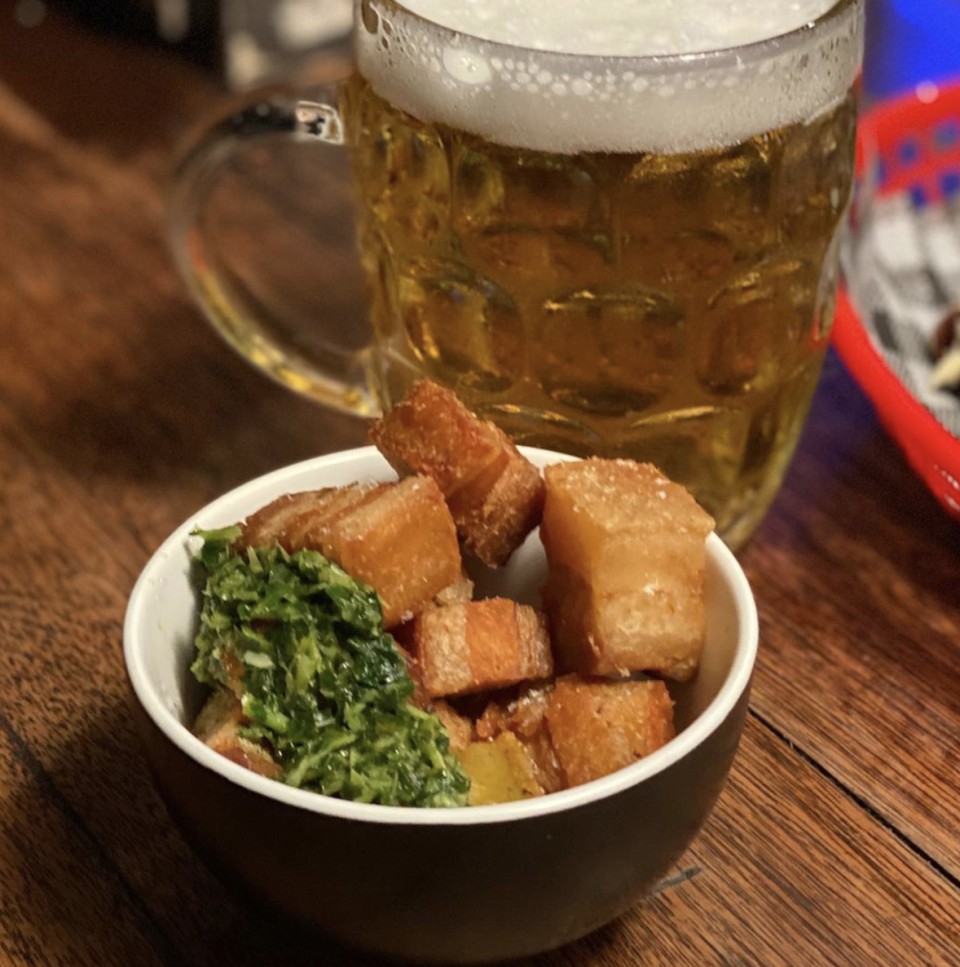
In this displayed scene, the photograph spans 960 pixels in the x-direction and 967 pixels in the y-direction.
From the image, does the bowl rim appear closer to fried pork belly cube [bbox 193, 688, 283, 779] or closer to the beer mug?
fried pork belly cube [bbox 193, 688, 283, 779]

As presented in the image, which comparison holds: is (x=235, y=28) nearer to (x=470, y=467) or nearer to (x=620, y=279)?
(x=620, y=279)

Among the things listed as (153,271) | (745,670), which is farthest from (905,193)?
(745,670)

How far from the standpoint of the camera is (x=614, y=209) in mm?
644

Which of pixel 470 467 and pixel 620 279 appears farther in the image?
pixel 620 279

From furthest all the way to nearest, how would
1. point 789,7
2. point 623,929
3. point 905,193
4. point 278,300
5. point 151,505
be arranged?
1. point 905,193
2. point 278,300
3. point 151,505
4. point 789,7
5. point 623,929

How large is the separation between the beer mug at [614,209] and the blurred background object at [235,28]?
0.98 m

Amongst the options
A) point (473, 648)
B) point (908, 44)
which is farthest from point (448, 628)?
point (908, 44)

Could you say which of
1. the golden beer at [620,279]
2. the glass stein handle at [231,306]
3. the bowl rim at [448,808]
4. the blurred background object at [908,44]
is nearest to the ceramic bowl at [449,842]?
the bowl rim at [448,808]

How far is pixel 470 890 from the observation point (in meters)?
0.44

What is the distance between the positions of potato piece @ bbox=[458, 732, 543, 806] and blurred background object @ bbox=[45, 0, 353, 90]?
1.33 m

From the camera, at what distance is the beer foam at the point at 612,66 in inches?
23.9

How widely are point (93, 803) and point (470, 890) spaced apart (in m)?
0.26

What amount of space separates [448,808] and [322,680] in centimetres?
9

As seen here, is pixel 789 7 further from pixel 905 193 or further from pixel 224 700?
pixel 905 193
